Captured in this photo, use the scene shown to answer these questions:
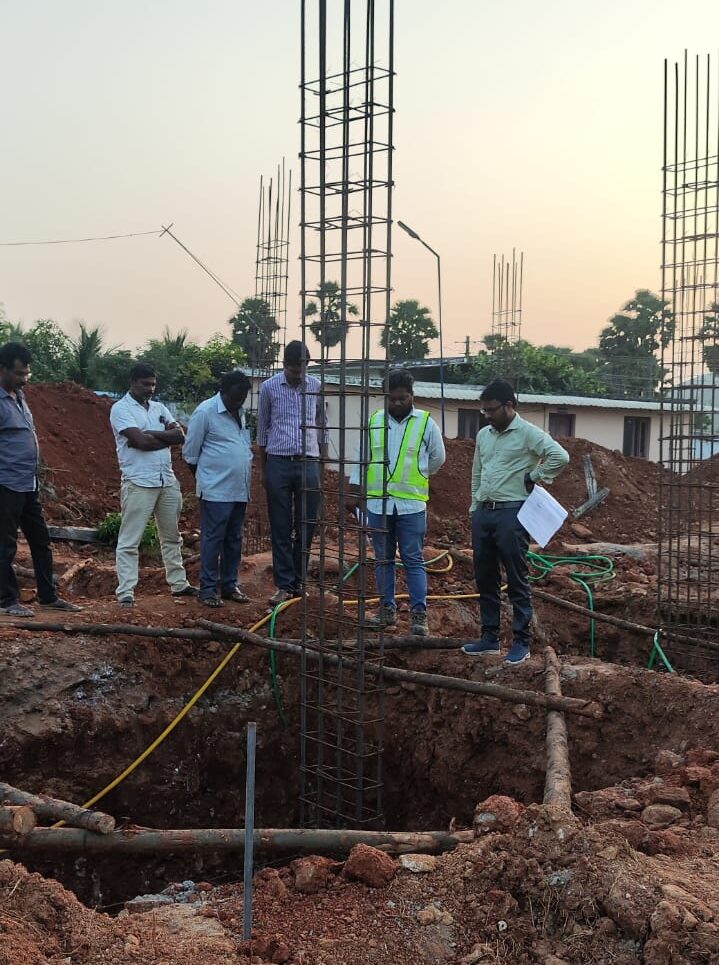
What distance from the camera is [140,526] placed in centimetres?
691

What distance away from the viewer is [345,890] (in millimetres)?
3844

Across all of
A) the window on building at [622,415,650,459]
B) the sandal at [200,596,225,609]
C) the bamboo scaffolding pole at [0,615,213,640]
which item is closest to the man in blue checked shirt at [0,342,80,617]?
the bamboo scaffolding pole at [0,615,213,640]

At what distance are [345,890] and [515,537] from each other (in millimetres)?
2823

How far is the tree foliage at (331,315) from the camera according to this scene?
4977 millimetres

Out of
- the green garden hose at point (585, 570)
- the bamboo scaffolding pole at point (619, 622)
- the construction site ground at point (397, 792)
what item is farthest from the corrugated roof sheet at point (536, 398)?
the bamboo scaffolding pole at point (619, 622)

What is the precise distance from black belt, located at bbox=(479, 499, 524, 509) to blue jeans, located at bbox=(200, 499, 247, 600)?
1828 mm

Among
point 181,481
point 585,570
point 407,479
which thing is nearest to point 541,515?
point 407,479

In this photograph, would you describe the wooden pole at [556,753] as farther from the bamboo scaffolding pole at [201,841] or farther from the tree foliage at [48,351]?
the tree foliage at [48,351]

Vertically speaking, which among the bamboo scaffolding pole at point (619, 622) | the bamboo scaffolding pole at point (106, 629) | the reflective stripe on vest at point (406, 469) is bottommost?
the bamboo scaffolding pole at point (619, 622)

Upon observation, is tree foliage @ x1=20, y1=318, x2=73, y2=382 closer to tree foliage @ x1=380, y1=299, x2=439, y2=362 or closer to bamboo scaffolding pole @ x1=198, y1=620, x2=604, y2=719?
tree foliage @ x1=380, y1=299, x2=439, y2=362

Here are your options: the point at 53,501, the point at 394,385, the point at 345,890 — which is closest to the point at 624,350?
the point at 53,501

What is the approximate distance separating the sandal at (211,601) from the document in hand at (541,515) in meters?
2.46

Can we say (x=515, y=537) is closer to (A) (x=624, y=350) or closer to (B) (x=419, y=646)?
(B) (x=419, y=646)

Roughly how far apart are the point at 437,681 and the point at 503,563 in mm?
897
